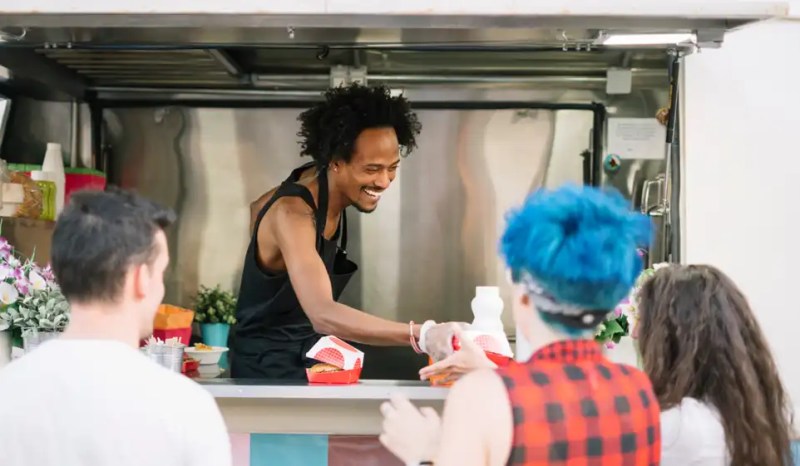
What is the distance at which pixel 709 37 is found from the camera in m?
3.10

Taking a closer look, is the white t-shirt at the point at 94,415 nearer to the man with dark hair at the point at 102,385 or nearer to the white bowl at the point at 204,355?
the man with dark hair at the point at 102,385

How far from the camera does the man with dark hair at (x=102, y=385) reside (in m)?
1.58

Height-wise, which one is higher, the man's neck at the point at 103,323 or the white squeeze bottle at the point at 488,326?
the man's neck at the point at 103,323

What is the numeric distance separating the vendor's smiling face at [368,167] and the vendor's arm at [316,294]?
0.29 metres

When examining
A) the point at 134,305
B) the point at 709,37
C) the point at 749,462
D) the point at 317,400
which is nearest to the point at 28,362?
the point at 134,305

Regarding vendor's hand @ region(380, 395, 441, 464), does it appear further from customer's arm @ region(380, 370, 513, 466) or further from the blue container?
the blue container

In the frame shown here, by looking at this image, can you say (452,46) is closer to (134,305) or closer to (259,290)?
(259,290)

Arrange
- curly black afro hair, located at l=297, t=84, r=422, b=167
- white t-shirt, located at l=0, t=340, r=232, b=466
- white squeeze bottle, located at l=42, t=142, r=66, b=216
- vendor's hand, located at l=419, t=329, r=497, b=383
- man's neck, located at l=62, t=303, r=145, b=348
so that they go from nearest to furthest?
1. white t-shirt, located at l=0, t=340, r=232, b=466
2. man's neck, located at l=62, t=303, r=145, b=348
3. vendor's hand, located at l=419, t=329, r=497, b=383
4. curly black afro hair, located at l=297, t=84, r=422, b=167
5. white squeeze bottle, located at l=42, t=142, r=66, b=216

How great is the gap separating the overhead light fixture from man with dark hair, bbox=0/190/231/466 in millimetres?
1913

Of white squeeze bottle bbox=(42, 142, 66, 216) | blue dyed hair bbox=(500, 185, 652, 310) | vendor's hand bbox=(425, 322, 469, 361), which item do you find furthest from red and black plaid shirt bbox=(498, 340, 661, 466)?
white squeeze bottle bbox=(42, 142, 66, 216)

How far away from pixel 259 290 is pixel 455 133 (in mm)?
1658

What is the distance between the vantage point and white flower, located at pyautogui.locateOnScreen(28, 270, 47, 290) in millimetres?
3096

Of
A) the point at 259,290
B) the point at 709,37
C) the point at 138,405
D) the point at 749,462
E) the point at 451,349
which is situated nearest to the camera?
the point at 138,405

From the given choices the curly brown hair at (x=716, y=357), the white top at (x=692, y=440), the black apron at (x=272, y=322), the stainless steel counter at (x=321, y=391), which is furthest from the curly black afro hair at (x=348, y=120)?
the white top at (x=692, y=440)
